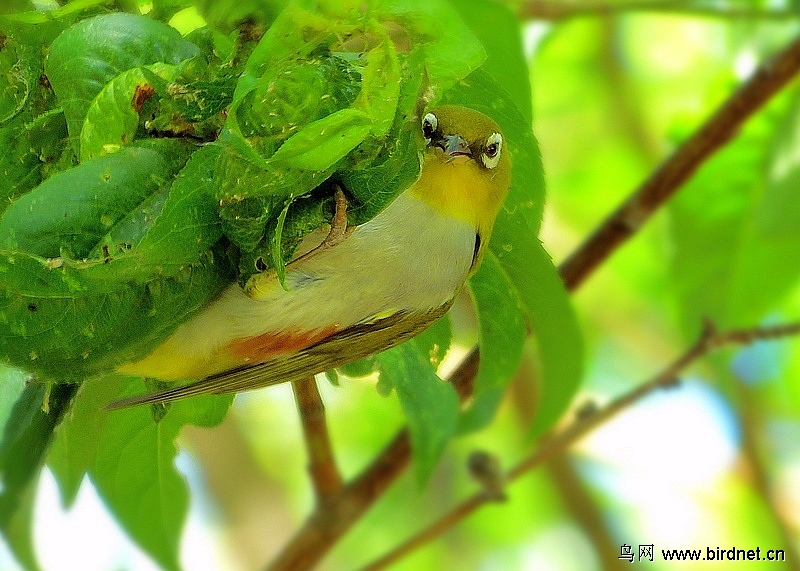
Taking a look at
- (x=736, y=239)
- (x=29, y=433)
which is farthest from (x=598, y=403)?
(x=29, y=433)

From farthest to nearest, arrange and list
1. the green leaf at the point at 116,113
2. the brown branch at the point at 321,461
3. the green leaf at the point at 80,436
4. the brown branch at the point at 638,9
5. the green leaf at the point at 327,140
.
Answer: the brown branch at the point at 638,9, the brown branch at the point at 321,461, the green leaf at the point at 80,436, the green leaf at the point at 116,113, the green leaf at the point at 327,140

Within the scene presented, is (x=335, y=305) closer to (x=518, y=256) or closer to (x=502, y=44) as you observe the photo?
(x=518, y=256)

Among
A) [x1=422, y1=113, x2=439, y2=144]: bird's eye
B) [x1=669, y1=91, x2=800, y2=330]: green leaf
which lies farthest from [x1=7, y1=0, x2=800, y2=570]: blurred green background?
[x1=422, y1=113, x2=439, y2=144]: bird's eye

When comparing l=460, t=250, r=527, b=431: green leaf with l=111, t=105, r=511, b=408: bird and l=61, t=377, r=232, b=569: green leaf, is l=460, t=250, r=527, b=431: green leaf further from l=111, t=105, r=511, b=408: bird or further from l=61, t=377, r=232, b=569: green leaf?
l=61, t=377, r=232, b=569: green leaf

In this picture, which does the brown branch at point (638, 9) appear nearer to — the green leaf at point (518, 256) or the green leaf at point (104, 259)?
the green leaf at point (518, 256)

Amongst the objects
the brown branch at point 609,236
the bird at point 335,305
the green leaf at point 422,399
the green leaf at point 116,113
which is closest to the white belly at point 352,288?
the bird at point 335,305
